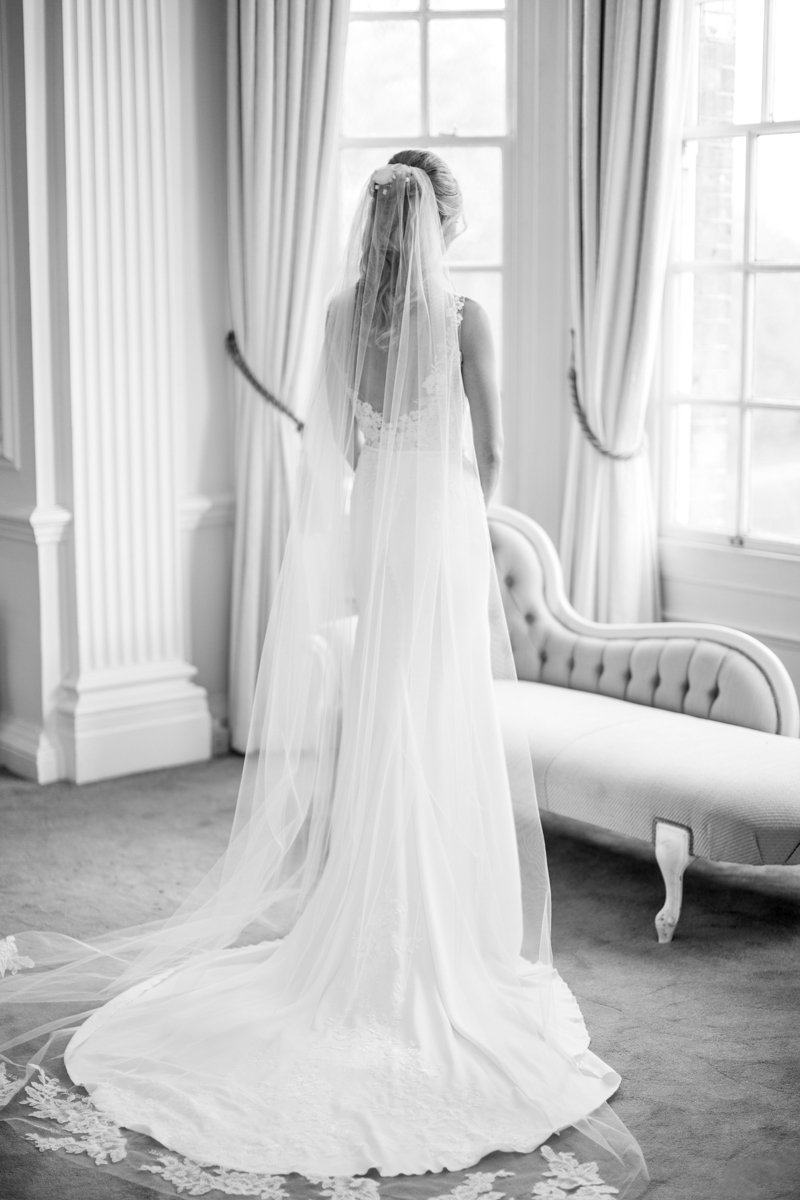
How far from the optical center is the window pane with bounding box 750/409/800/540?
4895mm

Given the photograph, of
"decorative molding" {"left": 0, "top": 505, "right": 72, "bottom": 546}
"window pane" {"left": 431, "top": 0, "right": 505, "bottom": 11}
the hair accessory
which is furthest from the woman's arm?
"window pane" {"left": 431, "top": 0, "right": 505, "bottom": 11}

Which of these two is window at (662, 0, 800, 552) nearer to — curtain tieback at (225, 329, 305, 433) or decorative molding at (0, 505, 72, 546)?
curtain tieback at (225, 329, 305, 433)

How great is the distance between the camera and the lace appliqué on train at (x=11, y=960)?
3434 mm

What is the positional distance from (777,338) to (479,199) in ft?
4.13

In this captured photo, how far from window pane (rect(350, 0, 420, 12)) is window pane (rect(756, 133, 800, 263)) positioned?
4.51ft

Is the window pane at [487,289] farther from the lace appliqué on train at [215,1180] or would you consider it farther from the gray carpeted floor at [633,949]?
the lace appliqué on train at [215,1180]

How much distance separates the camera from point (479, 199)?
542 centimetres

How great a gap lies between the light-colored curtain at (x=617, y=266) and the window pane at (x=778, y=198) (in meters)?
0.30

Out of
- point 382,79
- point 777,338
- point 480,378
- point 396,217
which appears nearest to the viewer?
point 396,217

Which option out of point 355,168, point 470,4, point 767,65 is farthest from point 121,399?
point 767,65

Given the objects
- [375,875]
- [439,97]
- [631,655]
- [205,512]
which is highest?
[439,97]

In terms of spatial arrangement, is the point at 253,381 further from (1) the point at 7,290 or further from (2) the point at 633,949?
(2) the point at 633,949

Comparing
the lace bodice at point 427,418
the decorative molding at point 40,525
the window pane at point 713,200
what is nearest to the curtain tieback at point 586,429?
the window pane at point 713,200

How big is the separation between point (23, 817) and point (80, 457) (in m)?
1.22
